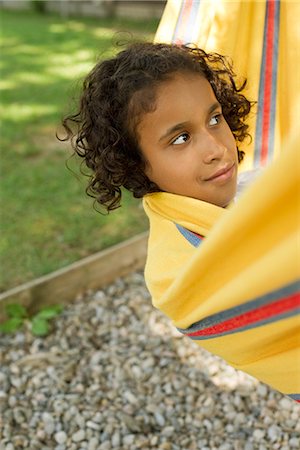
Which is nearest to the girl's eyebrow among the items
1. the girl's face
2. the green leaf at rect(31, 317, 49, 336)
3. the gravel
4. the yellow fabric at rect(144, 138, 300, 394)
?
the girl's face

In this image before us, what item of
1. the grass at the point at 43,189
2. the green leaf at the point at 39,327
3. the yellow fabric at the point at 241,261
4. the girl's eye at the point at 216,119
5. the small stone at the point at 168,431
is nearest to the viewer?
the yellow fabric at the point at 241,261

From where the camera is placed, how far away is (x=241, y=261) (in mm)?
1020

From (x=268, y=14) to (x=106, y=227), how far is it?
1500 millimetres

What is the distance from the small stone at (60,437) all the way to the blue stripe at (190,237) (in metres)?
1.06

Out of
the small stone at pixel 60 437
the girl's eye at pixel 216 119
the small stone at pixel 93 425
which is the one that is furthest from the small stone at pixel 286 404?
the girl's eye at pixel 216 119

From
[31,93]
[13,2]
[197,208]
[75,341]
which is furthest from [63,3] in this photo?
[197,208]

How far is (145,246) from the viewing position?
10.0 ft

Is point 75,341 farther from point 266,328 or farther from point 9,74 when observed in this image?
point 9,74

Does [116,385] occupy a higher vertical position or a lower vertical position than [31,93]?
higher

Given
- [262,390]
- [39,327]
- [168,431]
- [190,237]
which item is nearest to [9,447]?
[168,431]

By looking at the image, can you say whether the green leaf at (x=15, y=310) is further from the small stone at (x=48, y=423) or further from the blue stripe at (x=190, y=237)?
the blue stripe at (x=190, y=237)

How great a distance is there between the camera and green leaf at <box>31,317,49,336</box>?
269cm

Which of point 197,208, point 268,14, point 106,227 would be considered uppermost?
point 268,14

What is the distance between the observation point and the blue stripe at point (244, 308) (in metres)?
0.95
